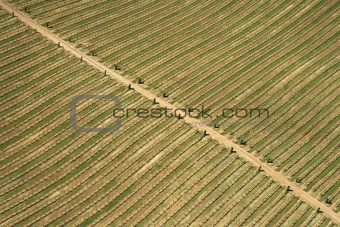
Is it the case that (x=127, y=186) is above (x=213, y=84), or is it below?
below

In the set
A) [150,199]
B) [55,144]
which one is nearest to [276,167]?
[150,199]

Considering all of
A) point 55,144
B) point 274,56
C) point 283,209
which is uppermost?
point 274,56

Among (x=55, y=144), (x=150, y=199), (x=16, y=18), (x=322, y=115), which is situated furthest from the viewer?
(x=16, y=18)

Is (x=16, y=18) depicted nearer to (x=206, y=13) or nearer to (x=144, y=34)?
(x=144, y=34)

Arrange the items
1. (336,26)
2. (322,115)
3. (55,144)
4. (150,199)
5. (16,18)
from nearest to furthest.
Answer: (150,199), (55,144), (322,115), (16,18), (336,26)
